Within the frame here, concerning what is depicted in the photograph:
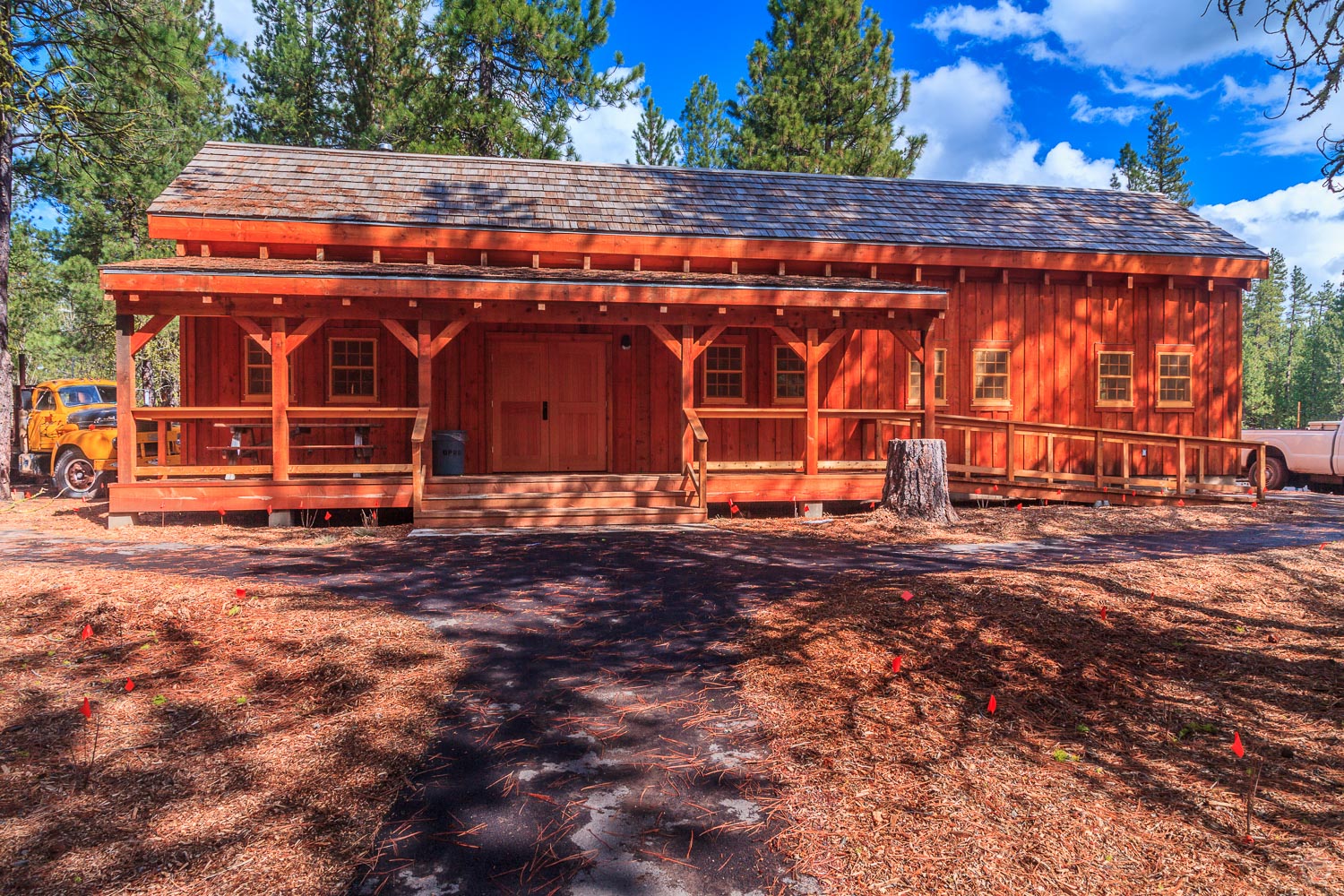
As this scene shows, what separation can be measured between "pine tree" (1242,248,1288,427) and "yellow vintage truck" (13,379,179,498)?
58.8 metres

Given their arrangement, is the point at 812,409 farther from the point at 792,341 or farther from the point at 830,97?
the point at 830,97

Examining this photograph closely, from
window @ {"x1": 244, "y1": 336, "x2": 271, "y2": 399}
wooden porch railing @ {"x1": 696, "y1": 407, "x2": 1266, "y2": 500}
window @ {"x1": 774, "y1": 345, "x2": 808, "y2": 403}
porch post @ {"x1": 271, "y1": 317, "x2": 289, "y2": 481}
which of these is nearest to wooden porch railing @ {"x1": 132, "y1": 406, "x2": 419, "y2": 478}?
porch post @ {"x1": 271, "y1": 317, "x2": 289, "y2": 481}

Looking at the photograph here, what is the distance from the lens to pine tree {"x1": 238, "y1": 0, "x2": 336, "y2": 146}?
24.5 metres

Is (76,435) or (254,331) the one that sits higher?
(254,331)

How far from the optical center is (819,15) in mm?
25922

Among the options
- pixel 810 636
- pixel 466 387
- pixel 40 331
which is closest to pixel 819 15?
pixel 466 387

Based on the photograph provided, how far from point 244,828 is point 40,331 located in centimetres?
3739

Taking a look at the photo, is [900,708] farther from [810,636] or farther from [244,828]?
[244,828]

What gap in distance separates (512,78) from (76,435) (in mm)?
15130

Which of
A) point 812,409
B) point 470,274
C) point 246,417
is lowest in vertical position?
point 246,417

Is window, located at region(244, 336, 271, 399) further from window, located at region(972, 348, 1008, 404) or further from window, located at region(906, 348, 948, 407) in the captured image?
window, located at region(972, 348, 1008, 404)

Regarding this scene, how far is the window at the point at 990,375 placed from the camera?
1414cm

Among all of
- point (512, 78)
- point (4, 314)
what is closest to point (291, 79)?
point (512, 78)

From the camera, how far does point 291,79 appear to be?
Result: 977 inches
